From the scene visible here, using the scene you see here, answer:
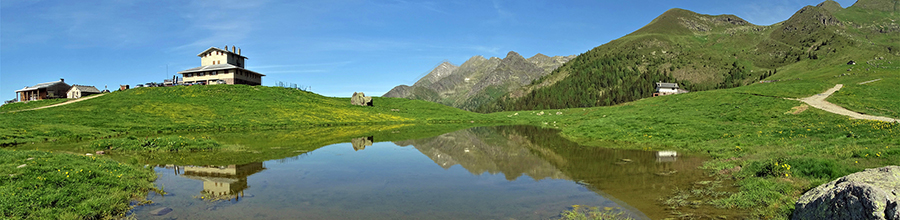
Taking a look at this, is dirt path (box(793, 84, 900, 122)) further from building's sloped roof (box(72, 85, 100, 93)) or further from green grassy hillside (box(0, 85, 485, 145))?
building's sloped roof (box(72, 85, 100, 93))

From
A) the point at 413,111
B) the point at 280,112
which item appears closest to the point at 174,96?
the point at 280,112

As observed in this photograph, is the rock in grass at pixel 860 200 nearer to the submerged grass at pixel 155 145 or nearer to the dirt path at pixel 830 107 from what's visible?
the submerged grass at pixel 155 145

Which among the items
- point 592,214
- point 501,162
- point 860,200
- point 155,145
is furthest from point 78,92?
point 860,200

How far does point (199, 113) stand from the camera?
188ft

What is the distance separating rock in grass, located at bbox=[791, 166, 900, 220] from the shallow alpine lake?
3124mm

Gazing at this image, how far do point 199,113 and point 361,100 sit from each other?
37933mm

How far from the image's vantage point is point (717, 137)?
1080 inches

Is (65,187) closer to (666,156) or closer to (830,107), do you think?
(666,156)

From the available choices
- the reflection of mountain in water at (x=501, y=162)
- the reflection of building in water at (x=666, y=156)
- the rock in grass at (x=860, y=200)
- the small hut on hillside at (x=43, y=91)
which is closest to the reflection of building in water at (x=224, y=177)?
the reflection of mountain in water at (x=501, y=162)

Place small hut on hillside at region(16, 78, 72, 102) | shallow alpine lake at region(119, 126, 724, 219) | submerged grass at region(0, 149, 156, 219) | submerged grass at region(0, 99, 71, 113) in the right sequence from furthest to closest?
small hut on hillside at region(16, 78, 72, 102), submerged grass at region(0, 99, 71, 113), shallow alpine lake at region(119, 126, 724, 219), submerged grass at region(0, 149, 156, 219)

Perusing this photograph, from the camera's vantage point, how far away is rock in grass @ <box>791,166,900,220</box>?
→ 20.6 feet

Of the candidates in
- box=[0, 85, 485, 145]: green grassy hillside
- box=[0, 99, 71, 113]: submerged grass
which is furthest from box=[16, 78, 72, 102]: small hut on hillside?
box=[0, 85, 485, 145]: green grassy hillside

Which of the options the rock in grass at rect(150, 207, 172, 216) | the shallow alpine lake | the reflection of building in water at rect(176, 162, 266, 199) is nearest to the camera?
the rock in grass at rect(150, 207, 172, 216)

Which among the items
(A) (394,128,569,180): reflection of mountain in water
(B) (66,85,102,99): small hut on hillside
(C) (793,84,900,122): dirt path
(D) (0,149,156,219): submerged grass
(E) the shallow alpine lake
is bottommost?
(A) (394,128,569,180): reflection of mountain in water
